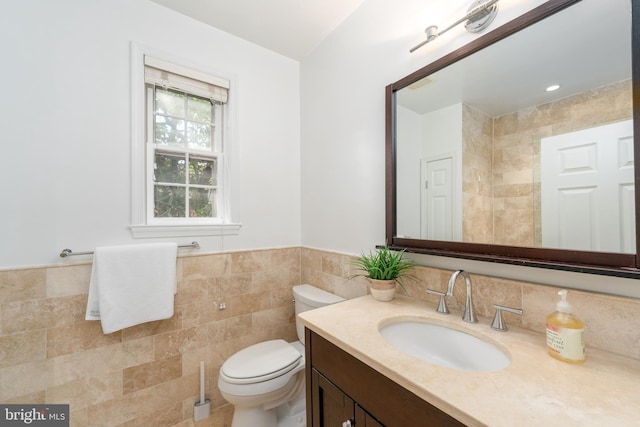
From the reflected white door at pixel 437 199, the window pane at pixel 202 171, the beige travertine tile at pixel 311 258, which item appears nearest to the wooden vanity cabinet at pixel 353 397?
the reflected white door at pixel 437 199

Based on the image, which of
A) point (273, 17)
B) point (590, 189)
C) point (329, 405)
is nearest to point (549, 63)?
point (590, 189)

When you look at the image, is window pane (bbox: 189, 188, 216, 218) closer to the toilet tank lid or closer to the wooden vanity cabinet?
the toilet tank lid

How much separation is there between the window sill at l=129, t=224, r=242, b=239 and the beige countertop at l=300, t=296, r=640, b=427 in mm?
1093

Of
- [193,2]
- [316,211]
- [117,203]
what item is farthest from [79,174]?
[316,211]

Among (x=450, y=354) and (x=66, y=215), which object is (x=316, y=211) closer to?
(x=450, y=354)

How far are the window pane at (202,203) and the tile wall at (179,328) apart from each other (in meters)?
0.31

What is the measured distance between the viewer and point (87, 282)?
4.25ft

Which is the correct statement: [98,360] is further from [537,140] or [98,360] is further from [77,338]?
[537,140]

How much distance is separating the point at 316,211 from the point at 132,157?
3.77ft

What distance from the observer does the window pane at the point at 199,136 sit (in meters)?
1.67

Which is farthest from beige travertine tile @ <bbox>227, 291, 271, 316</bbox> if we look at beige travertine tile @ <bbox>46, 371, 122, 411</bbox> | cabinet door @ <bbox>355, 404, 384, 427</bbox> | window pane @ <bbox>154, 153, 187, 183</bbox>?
cabinet door @ <bbox>355, 404, 384, 427</bbox>

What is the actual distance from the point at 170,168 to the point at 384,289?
1.46 meters

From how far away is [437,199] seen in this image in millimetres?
1081

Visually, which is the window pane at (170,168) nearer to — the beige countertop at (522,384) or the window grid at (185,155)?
the window grid at (185,155)
